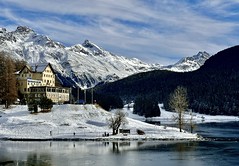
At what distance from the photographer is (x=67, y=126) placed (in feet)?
330

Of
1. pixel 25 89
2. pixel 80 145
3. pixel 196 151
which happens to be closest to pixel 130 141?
pixel 80 145

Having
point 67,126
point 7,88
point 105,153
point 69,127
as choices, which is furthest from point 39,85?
point 105,153

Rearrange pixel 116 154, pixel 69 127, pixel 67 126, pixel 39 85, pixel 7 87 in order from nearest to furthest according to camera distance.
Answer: pixel 116 154 → pixel 69 127 → pixel 67 126 → pixel 7 87 → pixel 39 85

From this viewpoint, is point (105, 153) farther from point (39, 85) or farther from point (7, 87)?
point (39, 85)

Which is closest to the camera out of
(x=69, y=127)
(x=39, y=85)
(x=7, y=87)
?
(x=69, y=127)

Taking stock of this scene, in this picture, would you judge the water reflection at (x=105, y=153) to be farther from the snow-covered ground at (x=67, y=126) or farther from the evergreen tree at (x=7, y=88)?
the evergreen tree at (x=7, y=88)

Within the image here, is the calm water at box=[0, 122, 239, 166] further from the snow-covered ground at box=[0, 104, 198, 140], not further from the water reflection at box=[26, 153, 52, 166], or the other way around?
the snow-covered ground at box=[0, 104, 198, 140]

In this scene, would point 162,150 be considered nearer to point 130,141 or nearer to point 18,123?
point 130,141

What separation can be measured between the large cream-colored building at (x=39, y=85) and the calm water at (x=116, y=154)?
5254cm

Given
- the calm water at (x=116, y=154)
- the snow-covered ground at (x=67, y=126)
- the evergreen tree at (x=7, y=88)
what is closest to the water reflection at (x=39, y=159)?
the calm water at (x=116, y=154)

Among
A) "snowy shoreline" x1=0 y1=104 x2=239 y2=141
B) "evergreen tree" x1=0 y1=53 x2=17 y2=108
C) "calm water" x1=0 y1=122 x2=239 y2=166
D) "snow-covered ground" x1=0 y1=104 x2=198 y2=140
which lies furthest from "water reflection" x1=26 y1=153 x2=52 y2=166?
"evergreen tree" x1=0 y1=53 x2=17 y2=108

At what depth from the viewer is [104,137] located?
9194 centimetres

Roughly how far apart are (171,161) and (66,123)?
45685 mm

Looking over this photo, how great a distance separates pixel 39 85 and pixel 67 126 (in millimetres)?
47257
